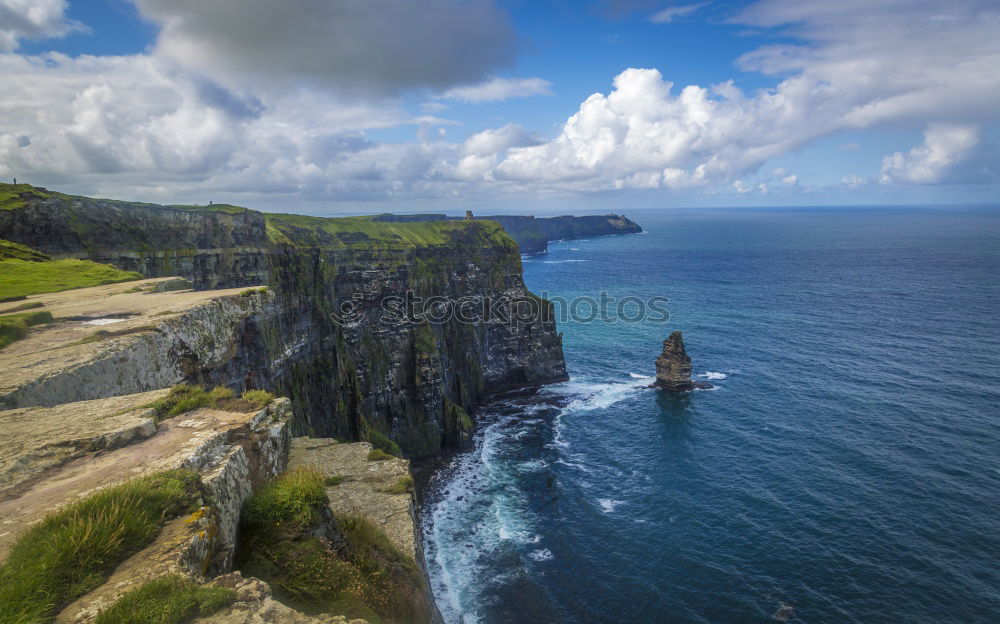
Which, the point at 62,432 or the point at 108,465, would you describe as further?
the point at 62,432

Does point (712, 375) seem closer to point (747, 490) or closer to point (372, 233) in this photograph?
point (747, 490)

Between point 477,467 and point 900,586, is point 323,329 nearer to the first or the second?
point 477,467

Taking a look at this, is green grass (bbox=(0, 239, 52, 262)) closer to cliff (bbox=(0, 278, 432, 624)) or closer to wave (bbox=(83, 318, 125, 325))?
cliff (bbox=(0, 278, 432, 624))

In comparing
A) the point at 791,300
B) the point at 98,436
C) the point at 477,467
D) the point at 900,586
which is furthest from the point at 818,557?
the point at 791,300

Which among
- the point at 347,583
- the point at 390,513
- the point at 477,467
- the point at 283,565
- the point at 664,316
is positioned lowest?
the point at 477,467

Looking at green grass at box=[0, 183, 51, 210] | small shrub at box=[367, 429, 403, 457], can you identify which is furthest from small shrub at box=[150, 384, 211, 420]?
small shrub at box=[367, 429, 403, 457]

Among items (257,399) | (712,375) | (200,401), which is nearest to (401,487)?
(257,399)
